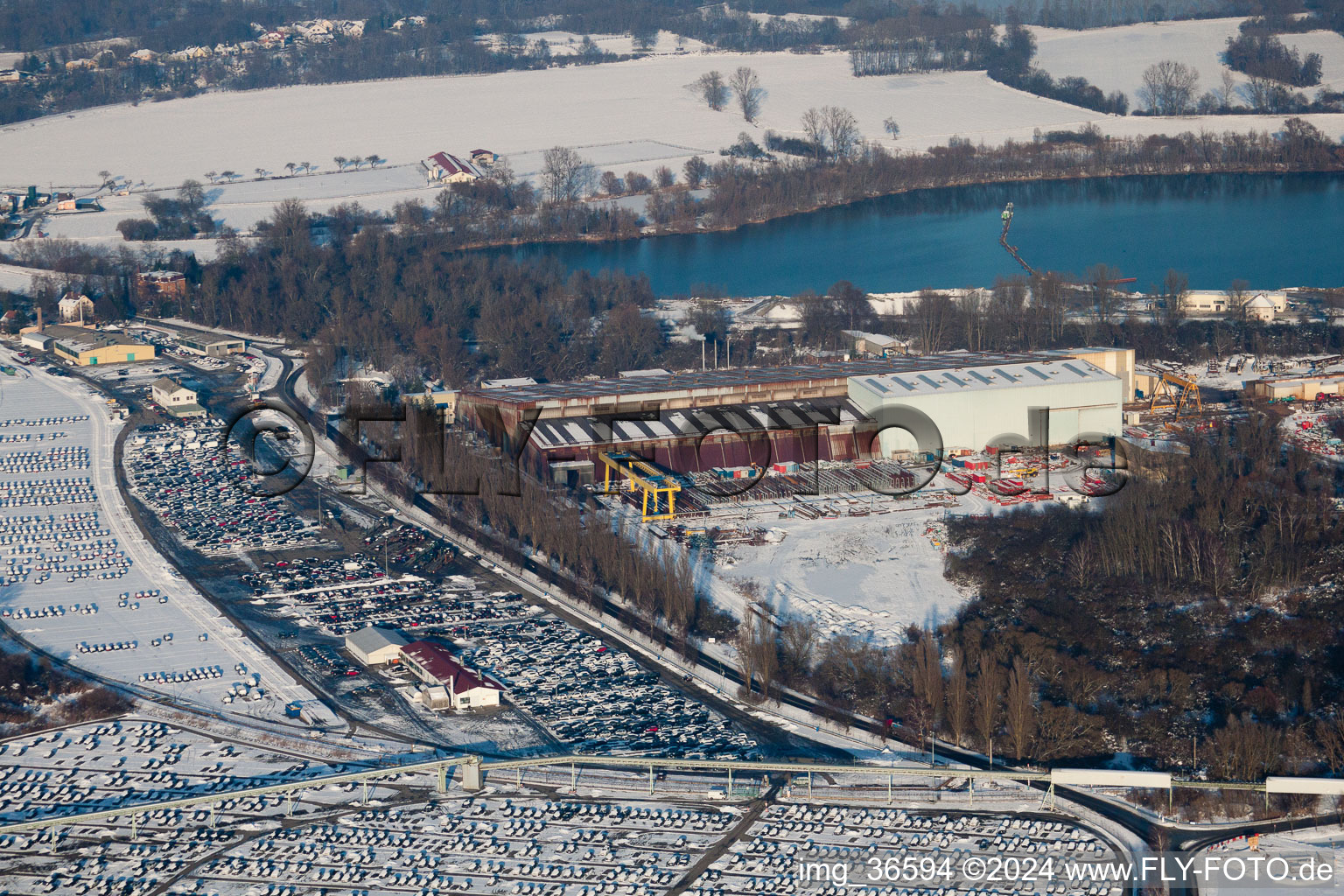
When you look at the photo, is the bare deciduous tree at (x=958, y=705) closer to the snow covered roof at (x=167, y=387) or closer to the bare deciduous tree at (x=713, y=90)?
the snow covered roof at (x=167, y=387)

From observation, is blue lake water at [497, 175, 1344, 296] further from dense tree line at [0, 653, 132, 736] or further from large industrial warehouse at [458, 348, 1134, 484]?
dense tree line at [0, 653, 132, 736]

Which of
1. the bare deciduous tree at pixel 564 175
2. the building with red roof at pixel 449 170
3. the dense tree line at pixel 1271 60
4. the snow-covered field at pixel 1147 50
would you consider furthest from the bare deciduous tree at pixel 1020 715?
the dense tree line at pixel 1271 60

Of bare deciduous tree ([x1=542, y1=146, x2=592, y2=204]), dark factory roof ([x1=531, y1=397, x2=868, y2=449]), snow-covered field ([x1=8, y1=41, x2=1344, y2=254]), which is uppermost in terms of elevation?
snow-covered field ([x1=8, y1=41, x2=1344, y2=254])

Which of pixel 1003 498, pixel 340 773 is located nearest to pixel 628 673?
pixel 340 773

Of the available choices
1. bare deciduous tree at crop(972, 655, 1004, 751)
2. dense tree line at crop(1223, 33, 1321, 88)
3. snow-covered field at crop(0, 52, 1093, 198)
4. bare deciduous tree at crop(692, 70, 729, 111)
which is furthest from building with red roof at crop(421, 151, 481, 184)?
bare deciduous tree at crop(972, 655, 1004, 751)

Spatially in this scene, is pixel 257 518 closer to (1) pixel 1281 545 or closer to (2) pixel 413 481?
(2) pixel 413 481

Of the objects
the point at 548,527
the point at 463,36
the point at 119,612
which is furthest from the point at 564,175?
the point at 119,612
